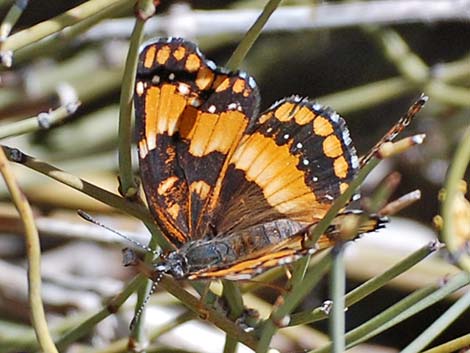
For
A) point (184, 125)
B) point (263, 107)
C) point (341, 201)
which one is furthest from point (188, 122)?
point (263, 107)

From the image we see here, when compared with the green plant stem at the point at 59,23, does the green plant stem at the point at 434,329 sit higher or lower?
lower

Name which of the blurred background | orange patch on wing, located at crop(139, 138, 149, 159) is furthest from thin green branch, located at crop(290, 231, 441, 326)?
the blurred background

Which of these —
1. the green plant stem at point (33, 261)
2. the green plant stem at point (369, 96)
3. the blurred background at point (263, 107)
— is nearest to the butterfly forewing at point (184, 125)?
the green plant stem at point (33, 261)

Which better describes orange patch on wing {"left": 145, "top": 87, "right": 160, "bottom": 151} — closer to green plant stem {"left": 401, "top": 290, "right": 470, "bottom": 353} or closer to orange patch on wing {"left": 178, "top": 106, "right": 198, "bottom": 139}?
orange patch on wing {"left": 178, "top": 106, "right": 198, "bottom": 139}

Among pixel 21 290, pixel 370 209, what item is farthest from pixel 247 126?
pixel 21 290

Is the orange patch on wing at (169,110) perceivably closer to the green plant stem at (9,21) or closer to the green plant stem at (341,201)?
the green plant stem at (9,21)

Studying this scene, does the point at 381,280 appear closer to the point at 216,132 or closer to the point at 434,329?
the point at 434,329

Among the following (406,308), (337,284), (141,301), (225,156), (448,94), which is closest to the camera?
(337,284)
